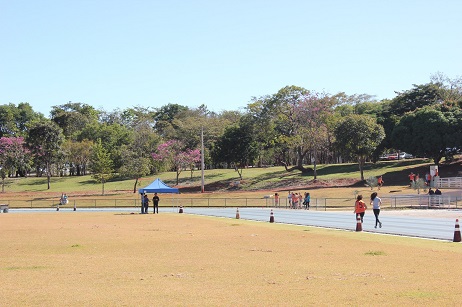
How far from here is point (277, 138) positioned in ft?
291

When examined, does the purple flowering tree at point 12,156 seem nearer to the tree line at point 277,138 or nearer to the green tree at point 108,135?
the tree line at point 277,138

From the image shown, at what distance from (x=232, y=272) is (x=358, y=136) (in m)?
59.9

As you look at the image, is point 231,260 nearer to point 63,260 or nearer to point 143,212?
point 63,260

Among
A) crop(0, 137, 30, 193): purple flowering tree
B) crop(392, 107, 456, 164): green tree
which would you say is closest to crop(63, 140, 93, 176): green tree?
crop(0, 137, 30, 193): purple flowering tree

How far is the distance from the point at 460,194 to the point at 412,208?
20.3 feet

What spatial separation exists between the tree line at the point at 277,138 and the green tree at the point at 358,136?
4.9 inches

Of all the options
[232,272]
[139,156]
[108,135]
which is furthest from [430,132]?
[108,135]

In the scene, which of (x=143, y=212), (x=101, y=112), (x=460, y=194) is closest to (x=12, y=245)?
(x=143, y=212)

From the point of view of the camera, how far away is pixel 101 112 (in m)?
141

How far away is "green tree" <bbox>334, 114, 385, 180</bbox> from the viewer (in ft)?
236

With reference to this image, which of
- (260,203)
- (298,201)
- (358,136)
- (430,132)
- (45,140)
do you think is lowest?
(260,203)

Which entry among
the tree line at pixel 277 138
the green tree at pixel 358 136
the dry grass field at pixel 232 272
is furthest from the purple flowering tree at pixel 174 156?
the dry grass field at pixel 232 272

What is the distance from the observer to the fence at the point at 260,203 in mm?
48125

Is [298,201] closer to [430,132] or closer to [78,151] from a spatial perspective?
[430,132]
